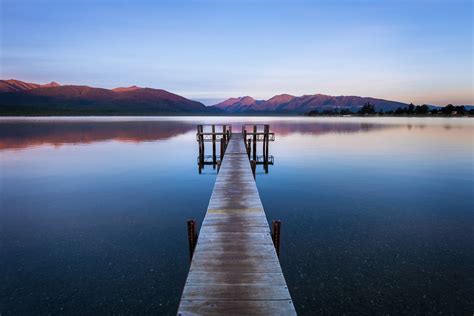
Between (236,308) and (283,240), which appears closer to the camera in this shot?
(236,308)

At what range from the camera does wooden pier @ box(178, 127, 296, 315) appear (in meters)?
4.32

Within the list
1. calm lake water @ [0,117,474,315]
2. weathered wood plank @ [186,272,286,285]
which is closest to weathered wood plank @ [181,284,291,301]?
weathered wood plank @ [186,272,286,285]

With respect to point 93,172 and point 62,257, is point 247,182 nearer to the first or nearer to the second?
point 62,257

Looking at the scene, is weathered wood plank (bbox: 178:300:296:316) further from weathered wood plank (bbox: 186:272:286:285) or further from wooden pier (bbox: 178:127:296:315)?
weathered wood plank (bbox: 186:272:286:285)

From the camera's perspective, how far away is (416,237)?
31.6ft

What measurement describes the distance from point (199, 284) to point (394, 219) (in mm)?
10011

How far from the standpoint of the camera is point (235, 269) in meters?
5.27

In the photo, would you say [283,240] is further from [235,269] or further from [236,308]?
[236,308]

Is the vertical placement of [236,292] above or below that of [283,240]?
above

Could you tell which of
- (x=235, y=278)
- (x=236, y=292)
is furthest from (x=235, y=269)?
(x=236, y=292)

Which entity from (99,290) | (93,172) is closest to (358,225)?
(99,290)

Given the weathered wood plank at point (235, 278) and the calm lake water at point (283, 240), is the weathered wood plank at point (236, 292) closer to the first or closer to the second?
the weathered wood plank at point (235, 278)

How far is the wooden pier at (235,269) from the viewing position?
170 inches

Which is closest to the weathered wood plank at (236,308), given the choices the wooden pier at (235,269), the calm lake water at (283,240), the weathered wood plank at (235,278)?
the wooden pier at (235,269)
